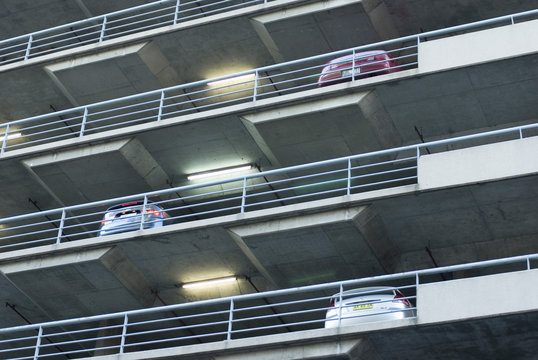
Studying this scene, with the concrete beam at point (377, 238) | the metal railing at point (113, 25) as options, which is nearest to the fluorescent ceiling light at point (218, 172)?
the metal railing at point (113, 25)

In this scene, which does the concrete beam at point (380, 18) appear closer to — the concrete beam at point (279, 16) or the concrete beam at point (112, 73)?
the concrete beam at point (279, 16)

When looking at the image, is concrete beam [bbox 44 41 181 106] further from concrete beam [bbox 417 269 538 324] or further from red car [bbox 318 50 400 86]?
concrete beam [bbox 417 269 538 324]

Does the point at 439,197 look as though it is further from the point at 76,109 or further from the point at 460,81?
the point at 76,109

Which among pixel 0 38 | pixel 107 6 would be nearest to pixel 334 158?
pixel 107 6

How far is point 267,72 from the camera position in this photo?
88.2 ft

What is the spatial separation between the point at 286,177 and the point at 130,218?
3.60 m

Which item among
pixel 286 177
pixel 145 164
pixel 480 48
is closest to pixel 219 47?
pixel 145 164

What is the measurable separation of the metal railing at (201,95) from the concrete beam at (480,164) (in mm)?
3727

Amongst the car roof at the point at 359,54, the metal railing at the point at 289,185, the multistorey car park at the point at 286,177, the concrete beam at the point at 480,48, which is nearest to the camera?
the multistorey car park at the point at 286,177

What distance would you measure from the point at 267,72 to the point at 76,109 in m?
4.56

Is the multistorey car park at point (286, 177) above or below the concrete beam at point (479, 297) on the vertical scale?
above

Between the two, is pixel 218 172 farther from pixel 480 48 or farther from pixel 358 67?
pixel 480 48

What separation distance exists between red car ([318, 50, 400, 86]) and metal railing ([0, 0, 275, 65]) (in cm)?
331

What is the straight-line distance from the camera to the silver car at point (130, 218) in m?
23.8
